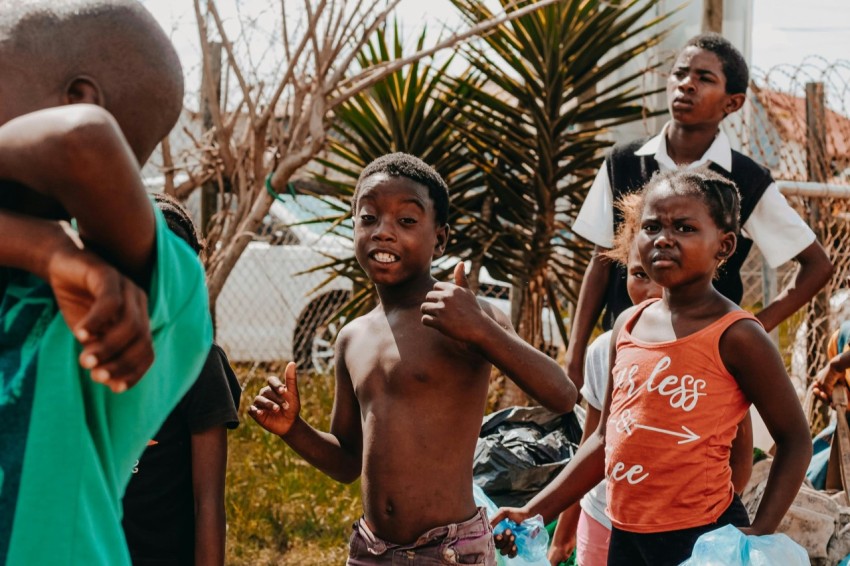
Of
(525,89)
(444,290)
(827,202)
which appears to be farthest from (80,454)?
(525,89)

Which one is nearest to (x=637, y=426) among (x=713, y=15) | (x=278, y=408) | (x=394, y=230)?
(x=394, y=230)

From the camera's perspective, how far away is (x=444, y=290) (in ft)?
8.23

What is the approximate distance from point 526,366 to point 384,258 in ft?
1.63

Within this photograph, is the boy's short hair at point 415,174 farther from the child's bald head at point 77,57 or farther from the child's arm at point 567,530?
the child's bald head at point 77,57

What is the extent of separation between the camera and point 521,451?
4242 millimetres

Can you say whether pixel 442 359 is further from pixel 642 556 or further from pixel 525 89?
pixel 525 89

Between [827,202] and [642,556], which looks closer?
[642,556]

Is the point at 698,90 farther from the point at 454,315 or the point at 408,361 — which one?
the point at 454,315

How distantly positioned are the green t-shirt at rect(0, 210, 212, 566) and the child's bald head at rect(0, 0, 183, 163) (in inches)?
6.7

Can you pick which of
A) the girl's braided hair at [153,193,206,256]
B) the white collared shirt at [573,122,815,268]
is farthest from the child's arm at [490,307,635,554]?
the girl's braided hair at [153,193,206,256]

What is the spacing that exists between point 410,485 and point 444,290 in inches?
20.3

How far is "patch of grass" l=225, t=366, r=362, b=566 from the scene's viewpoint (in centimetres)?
518

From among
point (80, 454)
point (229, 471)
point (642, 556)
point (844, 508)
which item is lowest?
point (229, 471)

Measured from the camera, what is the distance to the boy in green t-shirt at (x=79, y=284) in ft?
4.28
